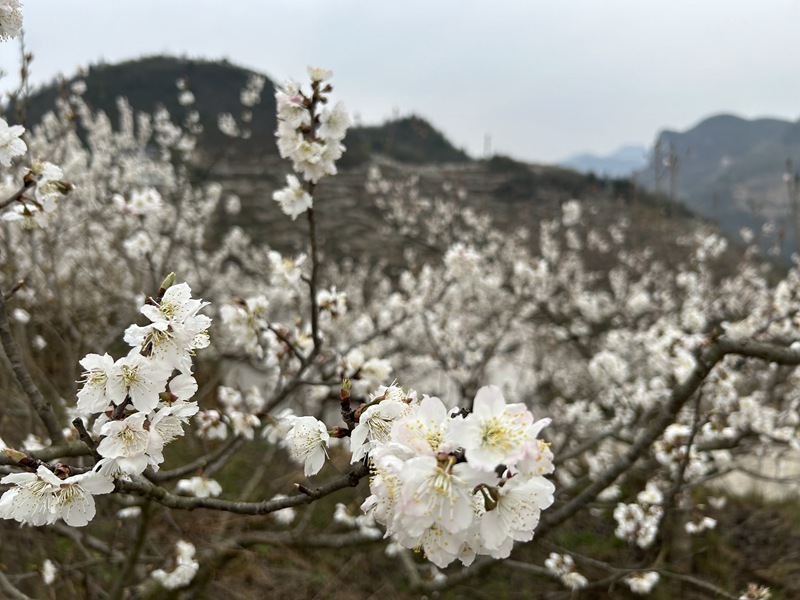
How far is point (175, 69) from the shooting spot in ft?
83.1

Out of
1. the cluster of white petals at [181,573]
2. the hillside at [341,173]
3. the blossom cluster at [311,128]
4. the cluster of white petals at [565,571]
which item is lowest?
the cluster of white petals at [565,571]

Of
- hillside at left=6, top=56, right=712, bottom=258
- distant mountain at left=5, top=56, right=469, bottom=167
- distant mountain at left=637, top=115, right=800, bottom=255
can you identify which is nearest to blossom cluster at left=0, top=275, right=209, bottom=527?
hillside at left=6, top=56, right=712, bottom=258

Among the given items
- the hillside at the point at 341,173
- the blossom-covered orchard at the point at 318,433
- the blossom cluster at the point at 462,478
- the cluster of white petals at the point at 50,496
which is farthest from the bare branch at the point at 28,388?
the hillside at the point at 341,173

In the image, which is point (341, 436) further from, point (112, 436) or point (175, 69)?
point (175, 69)

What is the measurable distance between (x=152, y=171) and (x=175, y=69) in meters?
21.3

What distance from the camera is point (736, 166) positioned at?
31609 millimetres

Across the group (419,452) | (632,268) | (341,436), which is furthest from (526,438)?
(632,268)

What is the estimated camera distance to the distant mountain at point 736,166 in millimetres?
23828

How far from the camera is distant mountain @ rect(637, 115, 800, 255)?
23828 millimetres

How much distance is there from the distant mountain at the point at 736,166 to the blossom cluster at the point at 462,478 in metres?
23.0

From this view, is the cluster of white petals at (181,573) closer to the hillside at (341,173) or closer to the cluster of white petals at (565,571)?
the cluster of white petals at (565,571)

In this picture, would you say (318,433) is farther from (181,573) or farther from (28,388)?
(181,573)

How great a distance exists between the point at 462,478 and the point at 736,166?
3919 centimetres

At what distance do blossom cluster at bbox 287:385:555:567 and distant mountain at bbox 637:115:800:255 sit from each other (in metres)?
23.0
